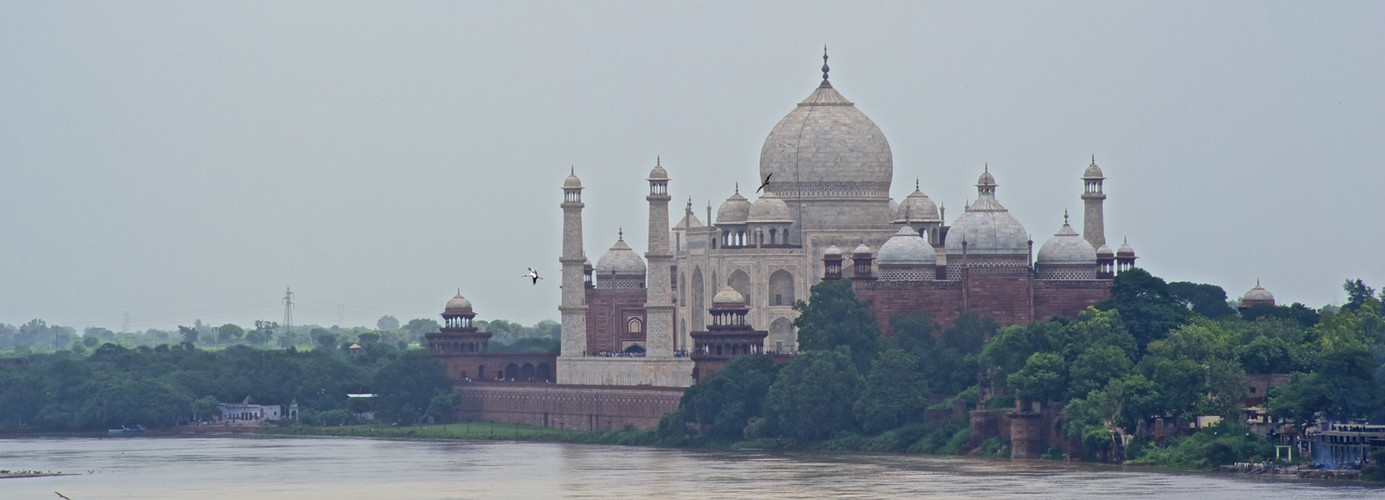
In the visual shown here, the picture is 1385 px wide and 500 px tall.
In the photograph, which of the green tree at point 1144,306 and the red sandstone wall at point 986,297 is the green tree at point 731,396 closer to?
the red sandstone wall at point 986,297

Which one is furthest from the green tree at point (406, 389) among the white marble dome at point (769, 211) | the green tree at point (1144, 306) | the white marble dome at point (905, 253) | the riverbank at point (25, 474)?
the green tree at point (1144, 306)

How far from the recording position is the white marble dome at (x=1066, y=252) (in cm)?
10612

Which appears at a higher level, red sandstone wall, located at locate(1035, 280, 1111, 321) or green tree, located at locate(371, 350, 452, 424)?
red sandstone wall, located at locate(1035, 280, 1111, 321)

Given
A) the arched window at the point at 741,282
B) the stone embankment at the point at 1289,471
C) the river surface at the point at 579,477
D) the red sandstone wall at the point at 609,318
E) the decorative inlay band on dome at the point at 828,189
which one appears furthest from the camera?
the red sandstone wall at the point at 609,318

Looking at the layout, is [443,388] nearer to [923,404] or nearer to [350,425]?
[350,425]

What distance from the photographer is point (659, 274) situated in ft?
354

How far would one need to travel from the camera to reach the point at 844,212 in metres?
109

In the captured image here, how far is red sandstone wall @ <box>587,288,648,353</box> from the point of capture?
118 metres

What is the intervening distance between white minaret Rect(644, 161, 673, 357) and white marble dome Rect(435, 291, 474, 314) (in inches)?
619

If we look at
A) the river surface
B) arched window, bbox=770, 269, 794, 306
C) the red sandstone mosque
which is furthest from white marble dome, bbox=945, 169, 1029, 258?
the river surface

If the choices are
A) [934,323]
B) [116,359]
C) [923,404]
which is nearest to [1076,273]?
[934,323]

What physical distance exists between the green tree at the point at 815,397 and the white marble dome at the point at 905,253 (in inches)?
315

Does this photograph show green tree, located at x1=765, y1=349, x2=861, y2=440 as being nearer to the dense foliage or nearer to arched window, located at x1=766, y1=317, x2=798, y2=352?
arched window, located at x1=766, y1=317, x2=798, y2=352

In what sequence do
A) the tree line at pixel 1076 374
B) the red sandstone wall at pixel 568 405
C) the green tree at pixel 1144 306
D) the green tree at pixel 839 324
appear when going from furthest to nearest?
the red sandstone wall at pixel 568 405 → the green tree at pixel 839 324 → the green tree at pixel 1144 306 → the tree line at pixel 1076 374
